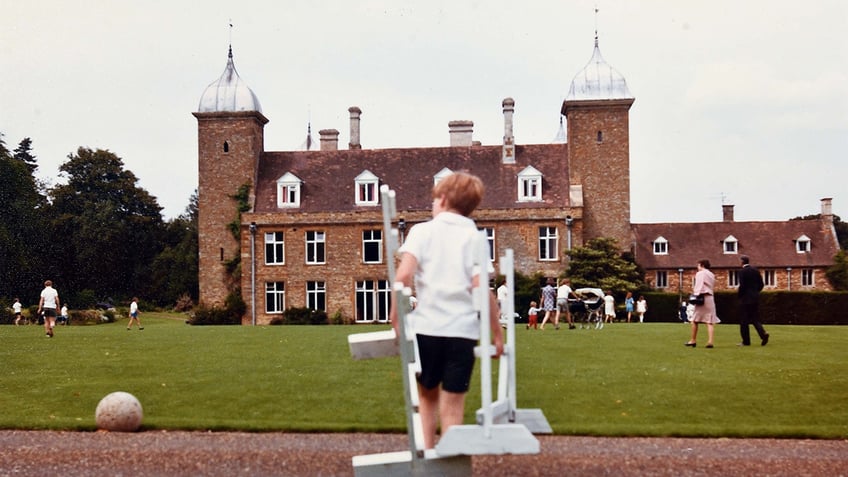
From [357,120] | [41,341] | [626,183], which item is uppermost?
[357,120]

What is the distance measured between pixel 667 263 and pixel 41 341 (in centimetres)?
4107

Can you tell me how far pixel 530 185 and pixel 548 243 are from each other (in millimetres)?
3225

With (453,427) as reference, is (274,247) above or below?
above

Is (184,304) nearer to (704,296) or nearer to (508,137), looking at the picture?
(508,137)

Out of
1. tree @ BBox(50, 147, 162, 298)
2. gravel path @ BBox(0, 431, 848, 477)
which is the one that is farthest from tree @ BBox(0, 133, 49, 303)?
gravel path @ BBox(0, 431, 848, 477)

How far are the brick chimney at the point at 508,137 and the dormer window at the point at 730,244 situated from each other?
648 inches

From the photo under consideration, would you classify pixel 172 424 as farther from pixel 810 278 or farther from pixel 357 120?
pixel 810 278

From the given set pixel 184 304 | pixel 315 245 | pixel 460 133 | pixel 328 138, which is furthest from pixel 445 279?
pixel 184 304

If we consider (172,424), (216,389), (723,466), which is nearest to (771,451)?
(723,466)

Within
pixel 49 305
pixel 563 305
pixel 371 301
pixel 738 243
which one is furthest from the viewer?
pixel 738 243

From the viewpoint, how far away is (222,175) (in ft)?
160

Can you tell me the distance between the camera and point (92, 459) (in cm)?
748

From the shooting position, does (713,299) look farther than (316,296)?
No

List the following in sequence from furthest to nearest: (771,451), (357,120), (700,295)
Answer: (357,120) → (700,295) → (771,451)
